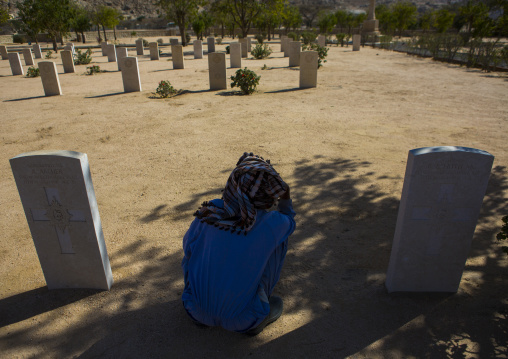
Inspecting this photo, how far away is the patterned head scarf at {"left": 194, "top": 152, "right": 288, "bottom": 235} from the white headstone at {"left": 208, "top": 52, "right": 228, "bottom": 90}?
9617mm

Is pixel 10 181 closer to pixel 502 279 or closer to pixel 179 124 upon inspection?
pixel 179 124

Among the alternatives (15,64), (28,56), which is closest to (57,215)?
(15,64)

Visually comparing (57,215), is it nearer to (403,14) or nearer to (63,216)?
(63,216)

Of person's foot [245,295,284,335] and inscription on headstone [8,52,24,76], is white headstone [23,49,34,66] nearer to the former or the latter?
inscription on headstone [8,52,24,76]

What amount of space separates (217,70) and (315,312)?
9.96 meters

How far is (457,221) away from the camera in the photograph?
107 inches

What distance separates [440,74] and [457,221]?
46.3 ft

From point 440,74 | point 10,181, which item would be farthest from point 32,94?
point 440,74

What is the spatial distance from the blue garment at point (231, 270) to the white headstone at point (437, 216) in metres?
1.03

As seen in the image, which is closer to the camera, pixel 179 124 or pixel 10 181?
pixel 10 181

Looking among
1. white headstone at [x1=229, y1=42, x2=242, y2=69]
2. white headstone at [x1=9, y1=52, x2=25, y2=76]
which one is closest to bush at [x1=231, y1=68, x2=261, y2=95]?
white headstone at [x1=229, y1=42, x2=242, y2=69]

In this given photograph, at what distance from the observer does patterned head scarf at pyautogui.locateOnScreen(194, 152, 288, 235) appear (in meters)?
2.20

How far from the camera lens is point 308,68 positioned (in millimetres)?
11492

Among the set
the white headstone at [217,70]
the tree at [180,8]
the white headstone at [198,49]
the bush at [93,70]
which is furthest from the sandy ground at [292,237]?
the tree at [180,8]
